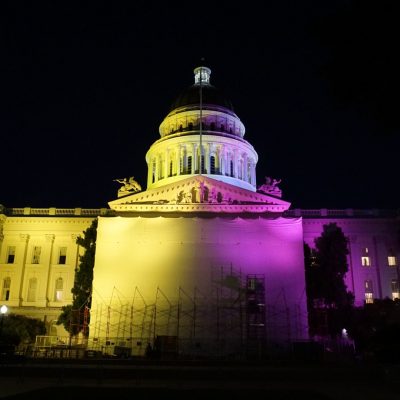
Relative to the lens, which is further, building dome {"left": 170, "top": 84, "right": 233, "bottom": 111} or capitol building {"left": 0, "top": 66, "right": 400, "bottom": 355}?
building dome {"left": 170, "top": 84, "right": 233, "bottom": 111}

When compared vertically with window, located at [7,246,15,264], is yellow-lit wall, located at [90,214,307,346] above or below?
below

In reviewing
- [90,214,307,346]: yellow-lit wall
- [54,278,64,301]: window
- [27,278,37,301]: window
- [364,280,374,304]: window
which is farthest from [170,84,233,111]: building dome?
[364,280,374,304]: window

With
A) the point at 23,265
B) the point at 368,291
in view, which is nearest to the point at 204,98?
the point at 23,265

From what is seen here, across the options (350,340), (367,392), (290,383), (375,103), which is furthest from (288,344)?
(375,103)

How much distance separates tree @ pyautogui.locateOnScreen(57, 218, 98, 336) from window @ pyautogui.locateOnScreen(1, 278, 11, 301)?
14.3m

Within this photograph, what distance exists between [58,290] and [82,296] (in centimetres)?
1372

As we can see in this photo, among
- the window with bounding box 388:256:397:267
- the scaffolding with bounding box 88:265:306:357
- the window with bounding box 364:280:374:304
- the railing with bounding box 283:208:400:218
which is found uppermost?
the railing with bounding box 283:208:400:218

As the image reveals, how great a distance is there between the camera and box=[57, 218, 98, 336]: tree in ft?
146

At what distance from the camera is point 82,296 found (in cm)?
4591

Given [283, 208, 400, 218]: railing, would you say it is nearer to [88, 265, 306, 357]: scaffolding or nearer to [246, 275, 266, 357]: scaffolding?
[246, 275, 266, 357]: scaffolding

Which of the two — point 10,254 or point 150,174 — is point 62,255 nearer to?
point 10,254

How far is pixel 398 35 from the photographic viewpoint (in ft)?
41.8

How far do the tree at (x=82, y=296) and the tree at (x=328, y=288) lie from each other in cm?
1904

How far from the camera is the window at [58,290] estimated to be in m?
58.1
